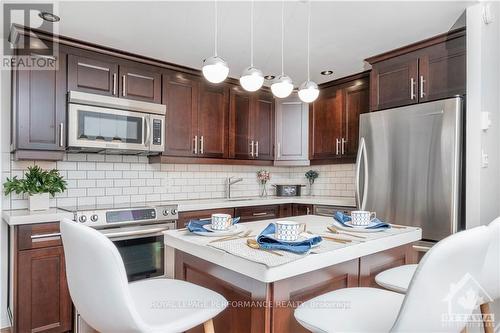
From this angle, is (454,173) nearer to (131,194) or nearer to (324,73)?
(324,73)

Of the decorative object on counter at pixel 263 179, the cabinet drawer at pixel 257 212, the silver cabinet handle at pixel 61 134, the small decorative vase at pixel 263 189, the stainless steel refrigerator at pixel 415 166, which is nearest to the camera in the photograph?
the stainless steel refrigerator at pixel 415 166

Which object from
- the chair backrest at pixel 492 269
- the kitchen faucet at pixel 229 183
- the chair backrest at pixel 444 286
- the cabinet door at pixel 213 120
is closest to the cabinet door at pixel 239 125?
the cabinet door at pixel 213 120

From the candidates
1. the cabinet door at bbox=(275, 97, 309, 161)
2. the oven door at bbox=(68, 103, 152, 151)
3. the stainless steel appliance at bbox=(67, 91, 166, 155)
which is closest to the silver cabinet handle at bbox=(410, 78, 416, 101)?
the cabinet door at bbox=(275, 97, 309, 161)

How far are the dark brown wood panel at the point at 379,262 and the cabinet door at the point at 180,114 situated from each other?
2.19 meters

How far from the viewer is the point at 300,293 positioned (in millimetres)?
1236

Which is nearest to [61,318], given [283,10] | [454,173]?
[283,10]

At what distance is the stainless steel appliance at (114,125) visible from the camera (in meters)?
2.57

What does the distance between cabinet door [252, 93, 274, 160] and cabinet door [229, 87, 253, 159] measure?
4.0 inches

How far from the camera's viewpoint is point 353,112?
3.53m

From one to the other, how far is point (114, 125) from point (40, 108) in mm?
542

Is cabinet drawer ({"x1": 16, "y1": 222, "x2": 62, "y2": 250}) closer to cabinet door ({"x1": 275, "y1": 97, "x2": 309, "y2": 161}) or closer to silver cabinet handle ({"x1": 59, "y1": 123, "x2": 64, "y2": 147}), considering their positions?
silver cabinet handle ({"x1": 59, "y1": 123, "x2": 64, "y2": 147})

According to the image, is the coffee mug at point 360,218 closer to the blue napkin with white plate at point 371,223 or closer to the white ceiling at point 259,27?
the blue napkin with white plate at point 371,223

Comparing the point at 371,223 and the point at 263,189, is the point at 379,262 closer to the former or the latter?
the point at 371,223

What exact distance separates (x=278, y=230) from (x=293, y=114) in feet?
9.54
